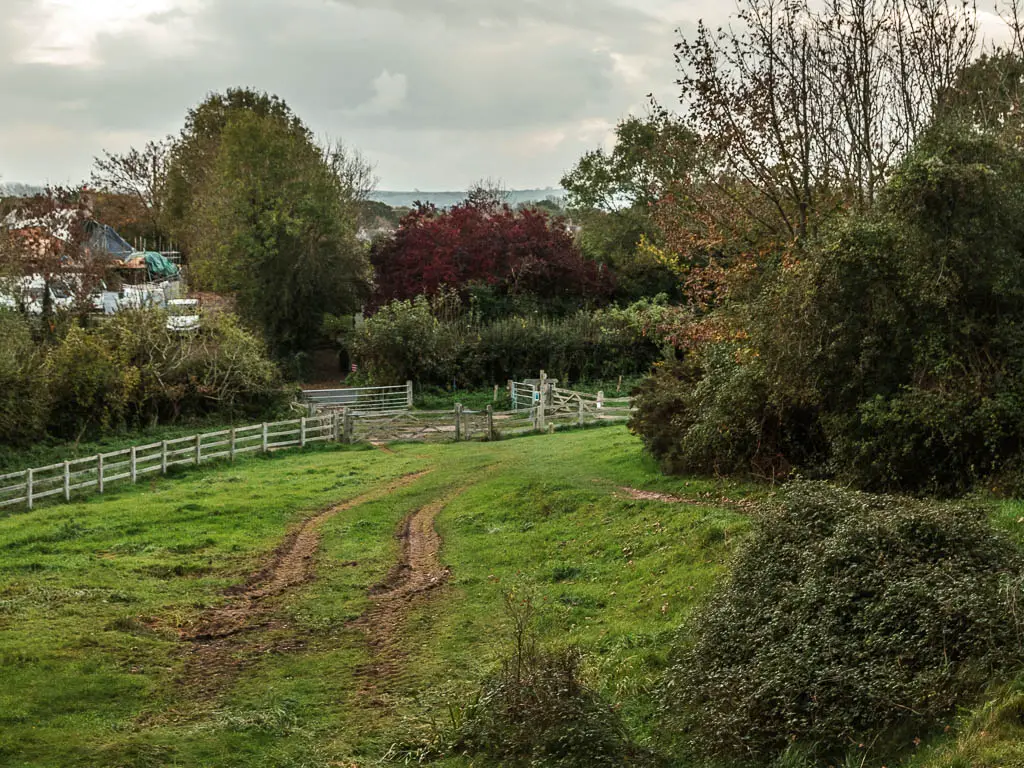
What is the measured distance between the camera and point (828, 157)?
20.1 meters

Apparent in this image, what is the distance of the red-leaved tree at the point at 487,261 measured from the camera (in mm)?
47969

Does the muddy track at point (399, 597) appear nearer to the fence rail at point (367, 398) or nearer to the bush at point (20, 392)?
the bush at point (20, 392)

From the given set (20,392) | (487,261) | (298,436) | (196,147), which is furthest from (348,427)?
(196,147)

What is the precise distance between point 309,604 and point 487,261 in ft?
116

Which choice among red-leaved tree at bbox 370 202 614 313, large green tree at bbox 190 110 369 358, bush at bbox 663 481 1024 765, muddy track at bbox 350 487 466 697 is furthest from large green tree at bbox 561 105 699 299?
bush at bbox 663 481 1024 765

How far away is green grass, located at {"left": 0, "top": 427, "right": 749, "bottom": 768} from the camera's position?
930cm

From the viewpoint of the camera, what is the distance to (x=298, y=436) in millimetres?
31328

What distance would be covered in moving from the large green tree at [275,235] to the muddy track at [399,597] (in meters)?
29.2

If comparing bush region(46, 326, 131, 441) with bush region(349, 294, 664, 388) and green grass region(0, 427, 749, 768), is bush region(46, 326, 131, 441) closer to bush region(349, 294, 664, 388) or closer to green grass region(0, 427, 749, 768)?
green grass region(0, 427, 749, 768)

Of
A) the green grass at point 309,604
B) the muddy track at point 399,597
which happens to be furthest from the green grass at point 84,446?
the muddy track at point 399,597

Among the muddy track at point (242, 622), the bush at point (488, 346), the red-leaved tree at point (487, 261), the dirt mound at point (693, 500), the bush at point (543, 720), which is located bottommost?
the muddy track at point (242, 622)

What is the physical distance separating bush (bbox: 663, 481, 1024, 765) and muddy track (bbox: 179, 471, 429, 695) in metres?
5.02

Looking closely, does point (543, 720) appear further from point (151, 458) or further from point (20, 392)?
point (20, 392)

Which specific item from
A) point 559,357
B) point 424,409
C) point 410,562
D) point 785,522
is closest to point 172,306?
point 424,409
